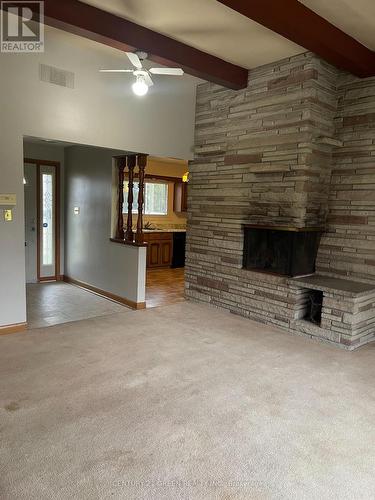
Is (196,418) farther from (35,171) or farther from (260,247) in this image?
(35,171)

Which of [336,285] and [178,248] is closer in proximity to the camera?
[336,285]

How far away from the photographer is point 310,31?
135 inches

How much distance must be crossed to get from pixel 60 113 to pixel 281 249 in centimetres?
307

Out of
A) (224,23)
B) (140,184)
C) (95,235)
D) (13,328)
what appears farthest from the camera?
(95,235)

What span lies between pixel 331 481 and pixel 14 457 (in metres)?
1.76

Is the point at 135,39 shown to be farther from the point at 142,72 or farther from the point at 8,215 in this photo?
the point at 8,215

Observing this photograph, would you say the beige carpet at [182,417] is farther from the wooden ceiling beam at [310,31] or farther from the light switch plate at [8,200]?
the wooden ceiling beam at [310,31]

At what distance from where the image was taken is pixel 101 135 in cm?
454

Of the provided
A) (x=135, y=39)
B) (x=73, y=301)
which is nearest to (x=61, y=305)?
(x=73, y=301)

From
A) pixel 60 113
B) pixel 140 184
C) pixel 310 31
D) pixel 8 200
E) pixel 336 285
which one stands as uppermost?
pixel 310 31

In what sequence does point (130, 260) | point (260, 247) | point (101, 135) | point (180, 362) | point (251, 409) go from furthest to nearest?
point (130, 260), point (260, 247), point (101, 135), point (180, 362), point (251, 409)

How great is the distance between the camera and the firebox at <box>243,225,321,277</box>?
448 cm

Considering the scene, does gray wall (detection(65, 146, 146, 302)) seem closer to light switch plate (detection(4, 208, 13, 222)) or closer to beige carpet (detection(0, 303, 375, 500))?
beige carpet (detection(0, 303, 375, 500))

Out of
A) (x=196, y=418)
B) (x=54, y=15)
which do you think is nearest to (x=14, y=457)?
(x=196, y=418)
